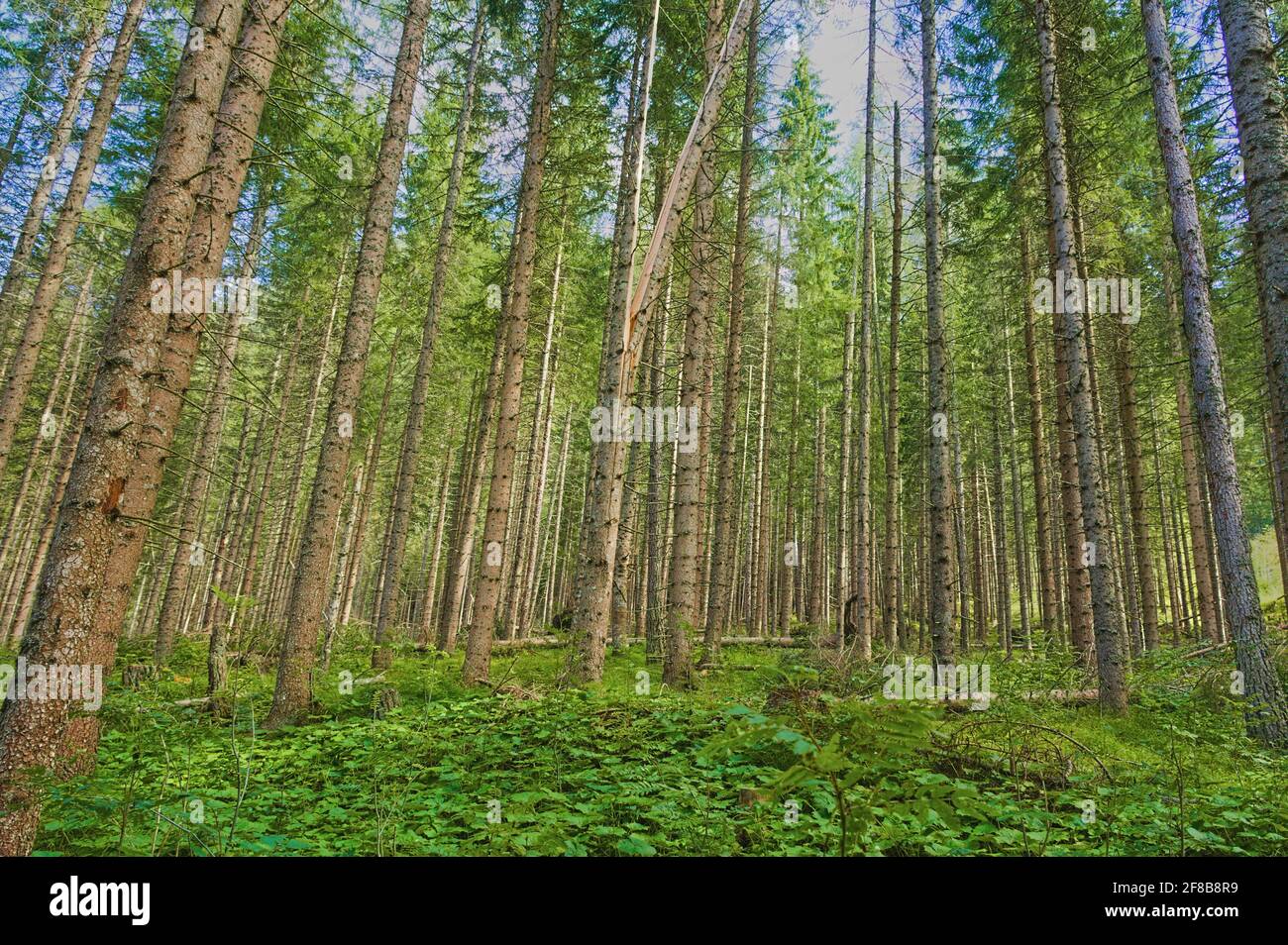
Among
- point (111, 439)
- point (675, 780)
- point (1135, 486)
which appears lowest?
point (675, 780)

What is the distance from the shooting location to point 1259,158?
21.2ft

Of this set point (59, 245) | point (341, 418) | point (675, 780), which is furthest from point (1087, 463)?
point (59, 245)

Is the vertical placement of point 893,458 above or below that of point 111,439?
above

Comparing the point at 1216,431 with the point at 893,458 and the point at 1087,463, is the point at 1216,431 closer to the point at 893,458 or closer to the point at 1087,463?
the point at 1087,463

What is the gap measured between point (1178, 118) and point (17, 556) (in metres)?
41.0

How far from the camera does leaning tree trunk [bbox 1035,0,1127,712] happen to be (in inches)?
336

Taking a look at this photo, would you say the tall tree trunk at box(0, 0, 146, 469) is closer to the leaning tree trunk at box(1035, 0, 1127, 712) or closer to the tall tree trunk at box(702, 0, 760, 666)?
the tall tree trunk at box(702, 0, 760, 666)

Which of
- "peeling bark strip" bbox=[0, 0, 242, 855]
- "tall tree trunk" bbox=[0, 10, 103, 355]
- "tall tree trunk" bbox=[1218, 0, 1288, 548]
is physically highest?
"tall tree trunk" bbox=[0, 10, 103, 355]

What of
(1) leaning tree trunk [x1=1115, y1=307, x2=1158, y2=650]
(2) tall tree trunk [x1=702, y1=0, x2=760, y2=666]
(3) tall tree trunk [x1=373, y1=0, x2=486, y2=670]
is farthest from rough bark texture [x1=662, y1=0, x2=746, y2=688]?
(1) leaning tree trunk [x1=1115, y1=307, x2=1158, y2=650]

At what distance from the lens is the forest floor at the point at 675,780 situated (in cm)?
311

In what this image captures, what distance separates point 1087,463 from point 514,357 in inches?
354

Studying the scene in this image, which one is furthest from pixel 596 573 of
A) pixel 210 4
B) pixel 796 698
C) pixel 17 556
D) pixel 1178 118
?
pixel 17 556

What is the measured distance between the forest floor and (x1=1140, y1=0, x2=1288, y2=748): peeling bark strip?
53cm

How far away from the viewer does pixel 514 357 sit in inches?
404
